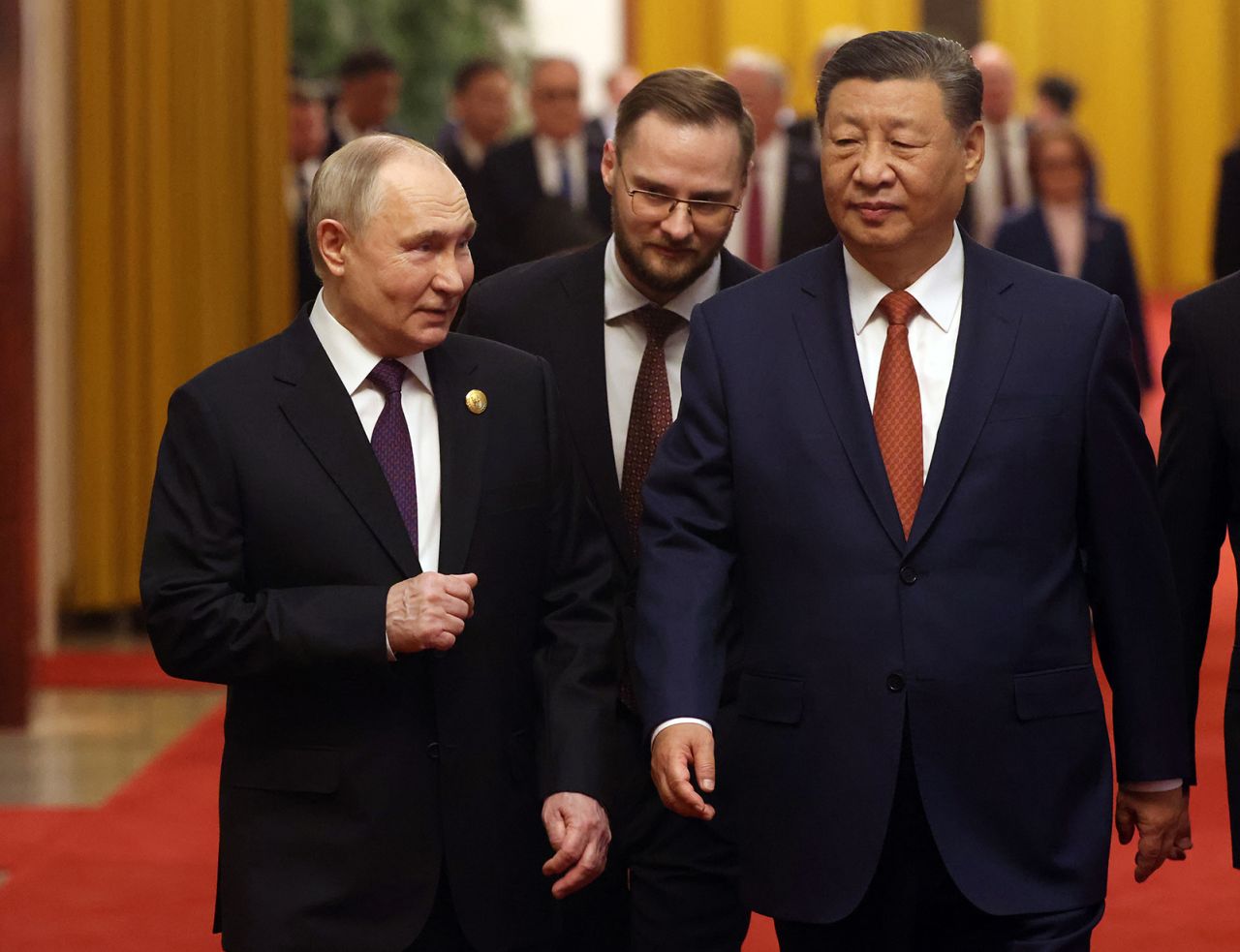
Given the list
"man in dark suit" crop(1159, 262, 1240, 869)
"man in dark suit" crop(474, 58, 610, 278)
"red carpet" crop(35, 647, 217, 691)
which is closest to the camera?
"man in dark suit" crop(1159, 262, 1240, 869)

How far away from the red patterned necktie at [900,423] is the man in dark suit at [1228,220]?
619cm

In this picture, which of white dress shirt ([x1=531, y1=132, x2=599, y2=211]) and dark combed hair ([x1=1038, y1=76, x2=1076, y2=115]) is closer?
white dress shirt ([x1=531, y1=132, x2=599, y2=211])

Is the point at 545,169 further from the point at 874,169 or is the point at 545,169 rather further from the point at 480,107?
the point at 874,169

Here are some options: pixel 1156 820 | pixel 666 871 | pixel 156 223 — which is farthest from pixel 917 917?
pixel 156 223

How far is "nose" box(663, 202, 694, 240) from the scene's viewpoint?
313cm

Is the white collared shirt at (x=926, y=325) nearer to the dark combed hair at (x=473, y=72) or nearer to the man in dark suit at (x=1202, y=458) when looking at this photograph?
the man in dark suit at (x=1202, y=458)

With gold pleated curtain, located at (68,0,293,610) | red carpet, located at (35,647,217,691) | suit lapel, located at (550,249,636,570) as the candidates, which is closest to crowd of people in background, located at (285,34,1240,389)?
gold pleated curtain, located at (68,0,293,610)

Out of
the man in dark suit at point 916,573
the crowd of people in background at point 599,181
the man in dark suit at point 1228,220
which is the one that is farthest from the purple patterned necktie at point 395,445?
the man in dark suit at point 1228,220

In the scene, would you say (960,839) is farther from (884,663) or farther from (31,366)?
(31,366)

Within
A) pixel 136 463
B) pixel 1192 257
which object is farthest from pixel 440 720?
pixel 1192 257

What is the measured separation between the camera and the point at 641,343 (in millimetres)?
3314

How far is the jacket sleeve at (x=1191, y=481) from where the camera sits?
9.64 feet

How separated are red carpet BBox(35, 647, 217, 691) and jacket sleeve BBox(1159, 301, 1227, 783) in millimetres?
4591

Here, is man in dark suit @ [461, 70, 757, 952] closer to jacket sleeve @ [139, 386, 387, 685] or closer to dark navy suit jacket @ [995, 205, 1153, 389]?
jacket sleeve @ [139, 386, 387, 685]
